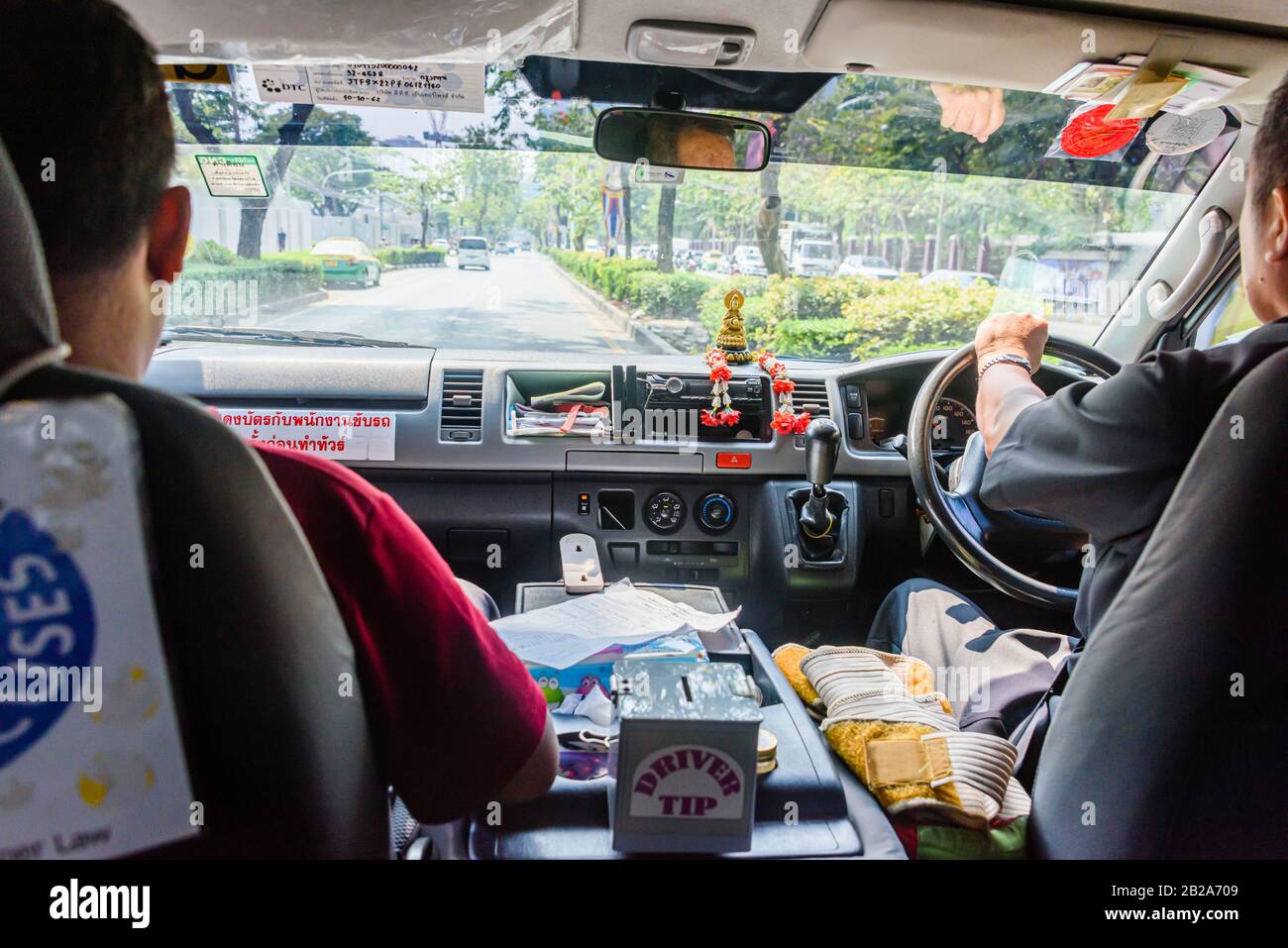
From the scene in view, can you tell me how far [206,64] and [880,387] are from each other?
2.34 m

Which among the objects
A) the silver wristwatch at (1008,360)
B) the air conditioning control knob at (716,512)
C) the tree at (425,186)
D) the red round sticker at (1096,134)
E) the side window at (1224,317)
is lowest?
the air conditioning control knob at (716,512)

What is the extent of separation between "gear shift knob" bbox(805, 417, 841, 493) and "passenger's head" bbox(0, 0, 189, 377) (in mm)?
2098

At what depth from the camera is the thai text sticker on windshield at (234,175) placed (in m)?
2.11

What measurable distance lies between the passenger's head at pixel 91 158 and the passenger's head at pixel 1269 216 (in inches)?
Answer: 55.7

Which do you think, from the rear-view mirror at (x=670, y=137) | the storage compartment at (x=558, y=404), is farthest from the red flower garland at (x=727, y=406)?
the rear-view mirror at (x=670, y=137)

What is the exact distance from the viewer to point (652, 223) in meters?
3.37

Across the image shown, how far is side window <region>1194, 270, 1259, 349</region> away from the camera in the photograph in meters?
2.55

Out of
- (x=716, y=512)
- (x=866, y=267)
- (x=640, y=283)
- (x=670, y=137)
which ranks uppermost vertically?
(x=670, y=137)

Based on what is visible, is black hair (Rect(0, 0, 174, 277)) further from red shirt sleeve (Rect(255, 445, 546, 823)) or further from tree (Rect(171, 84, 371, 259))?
tree (Rect(171, 84, 371, 259))

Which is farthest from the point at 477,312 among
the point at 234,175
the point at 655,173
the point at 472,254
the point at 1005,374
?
the point at 1005,374

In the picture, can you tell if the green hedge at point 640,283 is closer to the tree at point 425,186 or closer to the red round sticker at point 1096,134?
the tree at point 425,186

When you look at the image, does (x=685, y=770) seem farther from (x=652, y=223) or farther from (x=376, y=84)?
(x=652, y=223)

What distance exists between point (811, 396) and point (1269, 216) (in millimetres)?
1968

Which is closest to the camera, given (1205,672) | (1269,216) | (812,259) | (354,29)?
(1205,672)
